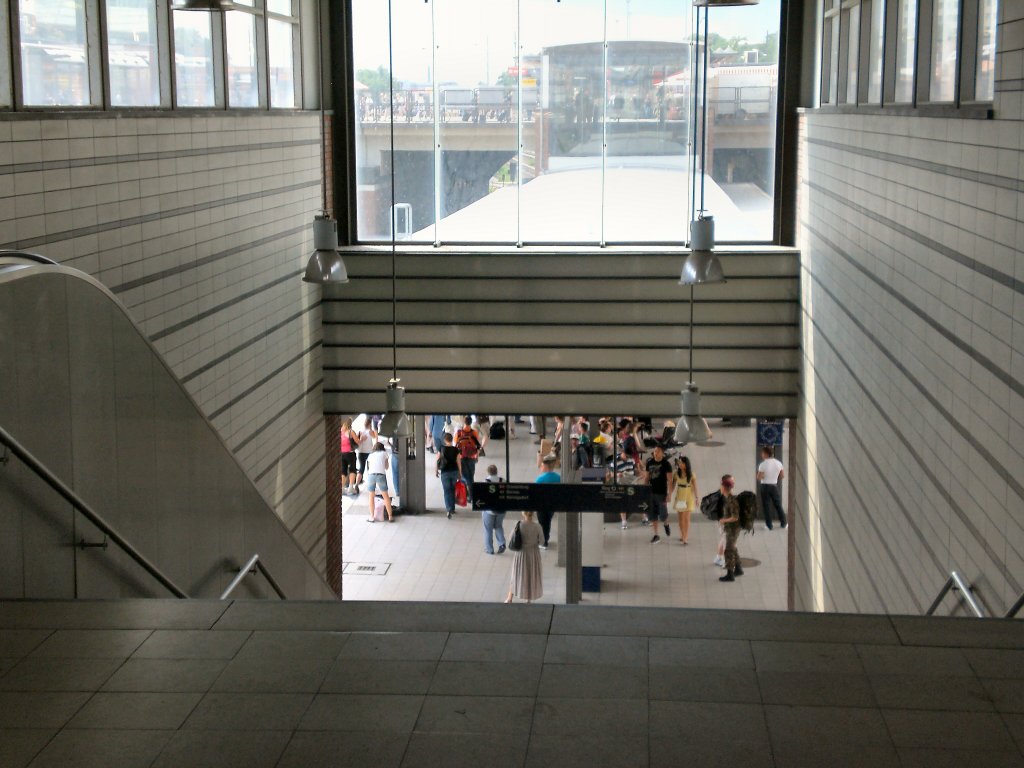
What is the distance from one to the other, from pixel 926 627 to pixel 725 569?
1043 centimetres

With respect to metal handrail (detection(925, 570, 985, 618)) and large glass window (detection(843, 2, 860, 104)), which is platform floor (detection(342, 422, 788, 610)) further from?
metal handrail (detection(925, 570, 985, 618))

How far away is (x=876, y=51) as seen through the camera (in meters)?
9.30

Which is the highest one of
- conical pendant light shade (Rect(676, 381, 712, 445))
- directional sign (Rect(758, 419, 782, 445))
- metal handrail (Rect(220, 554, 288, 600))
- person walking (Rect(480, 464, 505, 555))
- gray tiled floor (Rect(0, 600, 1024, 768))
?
gray tiled floor (Rect(0, 600, 1024, 768))

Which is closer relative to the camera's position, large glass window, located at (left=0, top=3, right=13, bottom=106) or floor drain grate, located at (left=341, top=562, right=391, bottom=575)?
large glass window, located at (left=0, top=3, right=13, bottom=106)

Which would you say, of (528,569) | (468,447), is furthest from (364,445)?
(528,569)

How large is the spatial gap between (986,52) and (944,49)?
963 mm

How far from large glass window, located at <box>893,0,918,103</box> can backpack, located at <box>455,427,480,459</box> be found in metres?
8.31

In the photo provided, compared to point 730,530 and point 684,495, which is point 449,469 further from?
point 730,530

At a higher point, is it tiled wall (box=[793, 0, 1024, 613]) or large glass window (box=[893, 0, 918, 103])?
large glass window (box=[893, 0, 918, 103])

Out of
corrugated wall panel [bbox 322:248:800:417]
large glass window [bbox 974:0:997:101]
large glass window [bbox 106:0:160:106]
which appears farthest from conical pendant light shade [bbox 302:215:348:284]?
large glass window [bbox 974:0:997:101]

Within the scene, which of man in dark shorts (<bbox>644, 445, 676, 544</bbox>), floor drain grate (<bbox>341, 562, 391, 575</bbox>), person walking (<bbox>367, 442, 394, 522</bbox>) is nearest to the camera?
floor drain grate (<bbox>341, 562, 391, 575</bbox>)

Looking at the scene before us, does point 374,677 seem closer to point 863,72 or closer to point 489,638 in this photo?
point 489,638

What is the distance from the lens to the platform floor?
14.2 m

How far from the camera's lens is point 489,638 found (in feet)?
14.6
